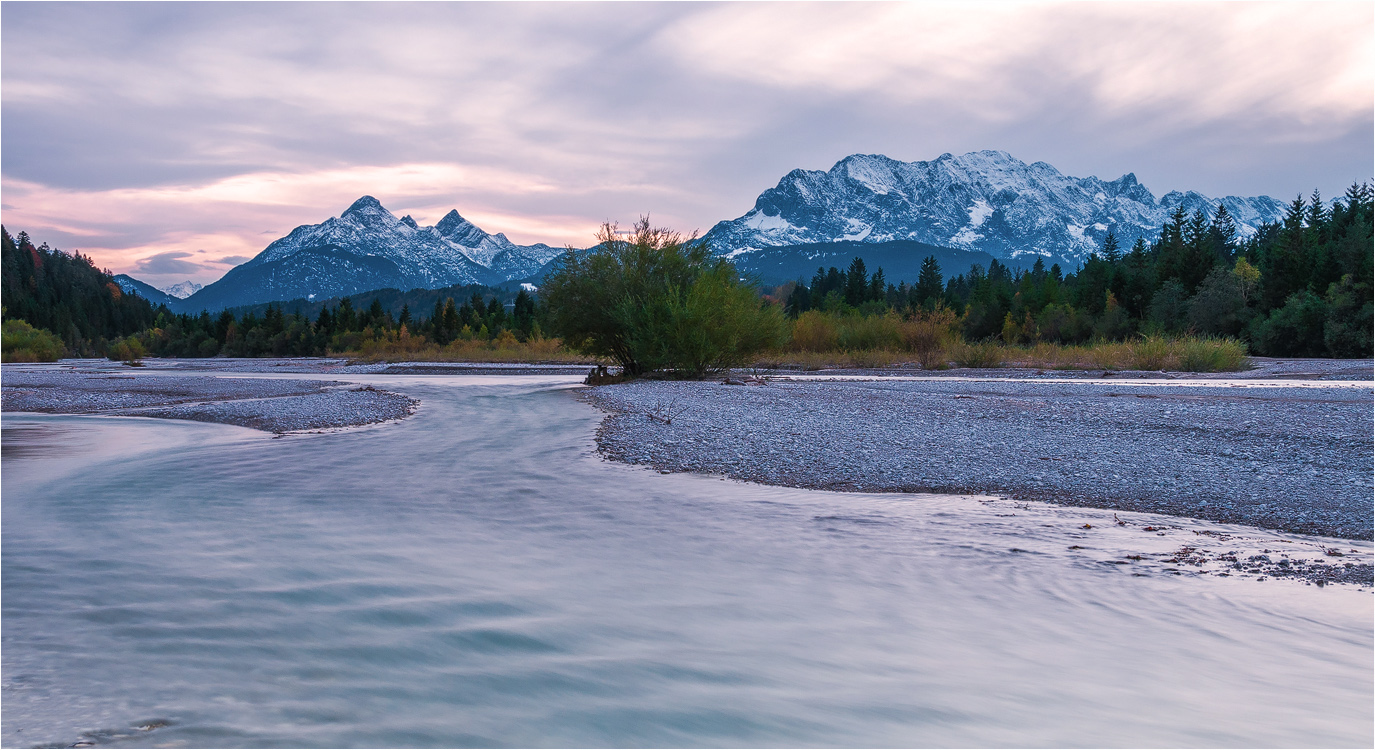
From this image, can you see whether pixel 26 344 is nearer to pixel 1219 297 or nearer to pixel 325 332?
pixel 325 332

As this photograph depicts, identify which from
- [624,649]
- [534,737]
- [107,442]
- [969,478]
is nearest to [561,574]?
[624,649]

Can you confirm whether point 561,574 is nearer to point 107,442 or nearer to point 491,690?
point 491,690

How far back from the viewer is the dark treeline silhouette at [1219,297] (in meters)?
50.8

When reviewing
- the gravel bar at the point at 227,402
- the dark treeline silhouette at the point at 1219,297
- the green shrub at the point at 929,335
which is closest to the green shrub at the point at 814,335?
the green shrub at the point at 929,335

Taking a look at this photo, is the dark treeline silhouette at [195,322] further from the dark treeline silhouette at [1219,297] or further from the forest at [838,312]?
the dark treeline silhouette at [1219,297]

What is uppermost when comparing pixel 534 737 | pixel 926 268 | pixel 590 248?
pixel 926 268

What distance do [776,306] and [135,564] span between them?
30.0 metres

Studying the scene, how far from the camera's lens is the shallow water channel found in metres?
4.83

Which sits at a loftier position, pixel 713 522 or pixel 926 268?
pixel 926 268

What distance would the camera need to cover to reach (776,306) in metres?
36.3

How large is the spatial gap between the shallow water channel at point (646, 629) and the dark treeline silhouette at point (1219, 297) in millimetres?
43305

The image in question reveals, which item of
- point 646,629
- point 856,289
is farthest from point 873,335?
point 856,289

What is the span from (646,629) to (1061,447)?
9.71 m

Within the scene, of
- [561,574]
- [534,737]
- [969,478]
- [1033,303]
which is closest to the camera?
[534,737]
